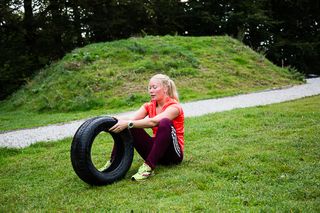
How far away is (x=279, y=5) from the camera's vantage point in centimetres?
3731

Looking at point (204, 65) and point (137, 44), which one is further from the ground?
point (137, 44)

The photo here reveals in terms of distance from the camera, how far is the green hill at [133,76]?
597 inches

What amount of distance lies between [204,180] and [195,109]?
755 cm

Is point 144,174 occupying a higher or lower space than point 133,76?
lower

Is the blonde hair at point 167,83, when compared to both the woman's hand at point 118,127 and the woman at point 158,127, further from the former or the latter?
the woman's hand at point 118,127

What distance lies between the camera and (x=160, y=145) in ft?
17.2

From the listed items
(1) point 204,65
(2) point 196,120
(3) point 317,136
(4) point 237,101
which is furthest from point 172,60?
(3) point 317,136

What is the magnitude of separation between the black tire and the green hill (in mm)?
7406

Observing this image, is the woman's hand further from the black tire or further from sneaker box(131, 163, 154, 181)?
sneaker box(131, 163, 154, 181)

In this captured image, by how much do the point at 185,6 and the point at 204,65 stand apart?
14.6 metres

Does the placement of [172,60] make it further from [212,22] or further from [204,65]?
[212,22]

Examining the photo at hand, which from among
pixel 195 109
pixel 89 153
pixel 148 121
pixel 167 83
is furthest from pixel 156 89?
pixel 195 109

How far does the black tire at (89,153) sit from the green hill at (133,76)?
24.3 feet

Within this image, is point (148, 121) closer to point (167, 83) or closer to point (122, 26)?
point (167, 83)
